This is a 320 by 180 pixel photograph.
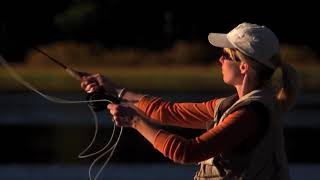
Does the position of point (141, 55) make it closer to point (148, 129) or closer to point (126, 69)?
point (126, 69)

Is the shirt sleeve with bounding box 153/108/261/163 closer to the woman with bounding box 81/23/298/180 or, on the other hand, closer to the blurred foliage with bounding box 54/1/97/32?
the woman with bounding box 81/23/298/180

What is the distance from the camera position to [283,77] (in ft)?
10.0

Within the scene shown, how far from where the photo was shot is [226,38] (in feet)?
9.98

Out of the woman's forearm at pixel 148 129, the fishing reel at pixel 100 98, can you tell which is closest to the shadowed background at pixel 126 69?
the fishing reel at pixel 100 98

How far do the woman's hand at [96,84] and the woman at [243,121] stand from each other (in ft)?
1.60

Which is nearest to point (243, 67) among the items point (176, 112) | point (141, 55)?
point (176, 112)

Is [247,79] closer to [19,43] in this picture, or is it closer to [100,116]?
[19,43]

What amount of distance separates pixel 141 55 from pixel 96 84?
33.7 meters

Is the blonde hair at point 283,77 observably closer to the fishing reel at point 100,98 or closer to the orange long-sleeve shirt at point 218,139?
the orange long-sleeve shirt at point 218,139

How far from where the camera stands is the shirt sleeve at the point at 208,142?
2877mm

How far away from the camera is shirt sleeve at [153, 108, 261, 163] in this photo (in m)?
2.88

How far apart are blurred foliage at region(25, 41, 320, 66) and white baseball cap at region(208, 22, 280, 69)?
3129 centimetres

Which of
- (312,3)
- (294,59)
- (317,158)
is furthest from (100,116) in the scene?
(312,3)

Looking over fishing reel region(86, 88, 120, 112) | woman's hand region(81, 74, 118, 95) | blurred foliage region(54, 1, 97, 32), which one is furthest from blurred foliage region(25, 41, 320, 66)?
fishing reel region(86, 88, 120, 112)
